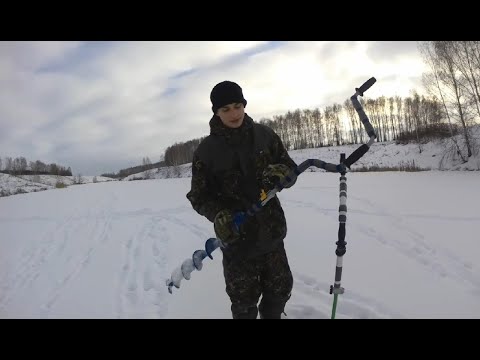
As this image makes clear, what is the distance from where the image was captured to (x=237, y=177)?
2.27 metres

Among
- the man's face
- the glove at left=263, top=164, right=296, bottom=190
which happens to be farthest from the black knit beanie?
the glove at left=263, top=164, right=296, bottom=190

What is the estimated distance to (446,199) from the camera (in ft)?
26.9

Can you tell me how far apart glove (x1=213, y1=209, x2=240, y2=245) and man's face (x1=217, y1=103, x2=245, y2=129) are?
538 millimetres

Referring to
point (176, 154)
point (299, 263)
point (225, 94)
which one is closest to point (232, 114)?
point (225, 94)

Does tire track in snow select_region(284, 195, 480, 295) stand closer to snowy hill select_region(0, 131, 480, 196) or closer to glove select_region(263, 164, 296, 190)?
glove select_region(263, 164, 296, 190)

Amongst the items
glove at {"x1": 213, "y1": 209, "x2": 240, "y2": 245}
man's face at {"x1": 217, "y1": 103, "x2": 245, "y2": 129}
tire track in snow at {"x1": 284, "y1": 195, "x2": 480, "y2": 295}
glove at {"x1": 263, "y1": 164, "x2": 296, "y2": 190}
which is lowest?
tire track in snow at {"x1": 284, "y1": 195, "x2": 480, "y2": 295}

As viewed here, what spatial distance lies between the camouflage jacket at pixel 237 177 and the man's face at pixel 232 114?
36mm

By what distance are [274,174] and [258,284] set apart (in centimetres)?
74

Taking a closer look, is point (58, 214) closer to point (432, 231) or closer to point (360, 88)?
point (432, 231)

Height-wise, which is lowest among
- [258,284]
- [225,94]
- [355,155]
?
[258,284]

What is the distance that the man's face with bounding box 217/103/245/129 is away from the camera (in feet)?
7.09

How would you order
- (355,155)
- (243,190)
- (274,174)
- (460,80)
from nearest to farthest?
(355,155) < (274,174) < (243,190) < (460,80)

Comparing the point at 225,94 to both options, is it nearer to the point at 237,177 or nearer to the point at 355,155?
the point at 237,177
